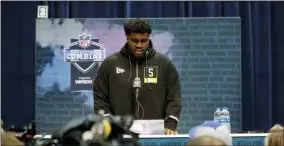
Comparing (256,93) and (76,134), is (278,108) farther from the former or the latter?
(76,134)

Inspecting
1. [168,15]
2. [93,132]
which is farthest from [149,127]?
[168,15]

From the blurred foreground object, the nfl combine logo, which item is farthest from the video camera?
the nfl combine logo

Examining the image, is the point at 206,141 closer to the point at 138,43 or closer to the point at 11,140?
the point at 11,140

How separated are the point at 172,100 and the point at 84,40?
2.71 metres

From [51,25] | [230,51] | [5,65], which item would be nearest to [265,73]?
[230,51]

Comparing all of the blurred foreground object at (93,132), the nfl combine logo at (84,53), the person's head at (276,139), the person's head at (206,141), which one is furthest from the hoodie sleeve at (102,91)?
the nfl combine logo at (84,53)

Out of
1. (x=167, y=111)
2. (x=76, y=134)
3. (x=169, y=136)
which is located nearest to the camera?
(x=76, y=134)

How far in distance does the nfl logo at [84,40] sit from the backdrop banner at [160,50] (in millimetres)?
11

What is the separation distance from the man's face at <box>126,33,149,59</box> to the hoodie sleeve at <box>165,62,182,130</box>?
206mm

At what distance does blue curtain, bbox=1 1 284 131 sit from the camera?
6.20m

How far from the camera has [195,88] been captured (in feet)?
19.1

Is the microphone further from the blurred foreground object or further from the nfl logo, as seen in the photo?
the nfl logo

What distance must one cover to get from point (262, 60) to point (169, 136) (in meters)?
3.66

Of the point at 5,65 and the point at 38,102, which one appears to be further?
the point at 5,65
